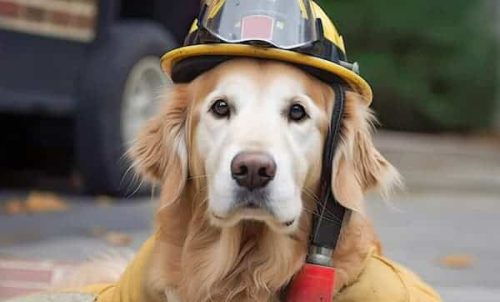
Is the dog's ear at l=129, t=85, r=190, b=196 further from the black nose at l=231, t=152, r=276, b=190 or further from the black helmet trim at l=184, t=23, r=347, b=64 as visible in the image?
the black nose at l=231, t=152, r=276, b=190

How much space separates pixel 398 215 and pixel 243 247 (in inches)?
212

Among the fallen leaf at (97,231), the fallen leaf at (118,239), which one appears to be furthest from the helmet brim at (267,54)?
the fallen leaf at (97,231)

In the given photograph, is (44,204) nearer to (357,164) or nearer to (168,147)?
(168,147)

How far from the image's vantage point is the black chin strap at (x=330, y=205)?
3939mm

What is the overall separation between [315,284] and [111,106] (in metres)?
5.12

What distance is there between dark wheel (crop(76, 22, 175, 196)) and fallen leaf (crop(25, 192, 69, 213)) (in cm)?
28

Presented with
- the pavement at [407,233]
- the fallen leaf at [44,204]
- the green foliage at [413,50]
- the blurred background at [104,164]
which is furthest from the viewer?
the green foliage at [413,50]

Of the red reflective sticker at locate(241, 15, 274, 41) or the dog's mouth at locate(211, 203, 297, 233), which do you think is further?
the red reflective sticker at locate(241, 15, 274, 41)

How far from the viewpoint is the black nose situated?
360 cm

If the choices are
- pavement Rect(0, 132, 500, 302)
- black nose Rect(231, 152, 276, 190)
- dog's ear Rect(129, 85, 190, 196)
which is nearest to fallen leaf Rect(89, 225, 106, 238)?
pavement Rect(0, 132, 500, 302)

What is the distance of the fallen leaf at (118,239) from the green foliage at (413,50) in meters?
7.11

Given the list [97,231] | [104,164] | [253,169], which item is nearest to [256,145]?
[253,169]

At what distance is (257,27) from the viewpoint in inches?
151

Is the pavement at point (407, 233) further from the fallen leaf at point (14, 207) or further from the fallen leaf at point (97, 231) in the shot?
the fallen leaf at point (14, 207)
